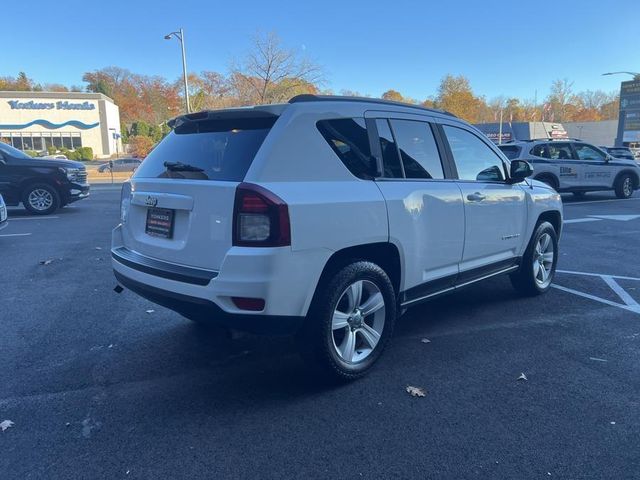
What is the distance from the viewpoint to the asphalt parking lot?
103 inches

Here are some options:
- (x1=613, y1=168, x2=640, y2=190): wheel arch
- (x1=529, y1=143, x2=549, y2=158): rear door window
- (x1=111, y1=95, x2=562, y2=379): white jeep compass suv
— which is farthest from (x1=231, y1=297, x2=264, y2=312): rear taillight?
(x1=613, y1=168, x2=640, y2=190): wheel arch

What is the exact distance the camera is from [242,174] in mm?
2979

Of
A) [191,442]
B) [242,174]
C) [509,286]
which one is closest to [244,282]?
[242,174]

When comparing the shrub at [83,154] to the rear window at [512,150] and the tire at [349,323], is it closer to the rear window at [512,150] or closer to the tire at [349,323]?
the rear window at [512,150]

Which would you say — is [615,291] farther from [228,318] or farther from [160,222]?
[160,222]

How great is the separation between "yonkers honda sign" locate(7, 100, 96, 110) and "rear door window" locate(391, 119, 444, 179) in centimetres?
5310

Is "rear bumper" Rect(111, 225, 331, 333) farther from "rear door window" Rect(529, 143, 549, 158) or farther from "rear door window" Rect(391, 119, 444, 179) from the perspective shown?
"rear door window" Rect(529, 143, 549, 158)

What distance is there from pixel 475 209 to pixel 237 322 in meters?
2.43

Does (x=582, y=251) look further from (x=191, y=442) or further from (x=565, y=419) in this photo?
(x=191, y=442)

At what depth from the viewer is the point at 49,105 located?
48.5 metres

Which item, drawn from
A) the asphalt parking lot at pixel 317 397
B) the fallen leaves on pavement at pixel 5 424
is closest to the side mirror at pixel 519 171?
the asphalt parking lot at pixel 317 397

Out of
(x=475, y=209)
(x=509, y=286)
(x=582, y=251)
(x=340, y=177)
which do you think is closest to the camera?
(x=340, y=177)

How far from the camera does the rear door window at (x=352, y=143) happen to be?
3307mm

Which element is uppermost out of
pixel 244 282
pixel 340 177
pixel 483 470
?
pixel 340 177
